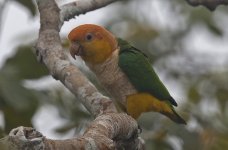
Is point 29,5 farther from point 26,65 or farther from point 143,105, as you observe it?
point 143,105

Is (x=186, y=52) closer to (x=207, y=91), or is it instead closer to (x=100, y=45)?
(x=207, y=91)

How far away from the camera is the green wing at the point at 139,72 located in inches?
132

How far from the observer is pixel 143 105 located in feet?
10.9

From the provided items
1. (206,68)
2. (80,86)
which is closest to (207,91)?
(206,68)

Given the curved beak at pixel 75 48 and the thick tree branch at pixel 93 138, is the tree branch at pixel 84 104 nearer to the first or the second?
the thick tree branch at pixel 93 138

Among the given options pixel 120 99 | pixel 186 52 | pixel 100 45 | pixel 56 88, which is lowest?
pixel 186 52

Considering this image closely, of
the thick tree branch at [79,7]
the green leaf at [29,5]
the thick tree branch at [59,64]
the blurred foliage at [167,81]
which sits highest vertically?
the thick tree branch at [79,7]

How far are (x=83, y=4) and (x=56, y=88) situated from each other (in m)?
1.20

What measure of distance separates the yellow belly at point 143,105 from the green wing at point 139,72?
3cm

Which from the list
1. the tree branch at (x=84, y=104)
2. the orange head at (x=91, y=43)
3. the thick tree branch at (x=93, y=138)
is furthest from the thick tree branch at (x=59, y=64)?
the orange head at (x=91, y=43)

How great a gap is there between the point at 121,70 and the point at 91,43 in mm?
222

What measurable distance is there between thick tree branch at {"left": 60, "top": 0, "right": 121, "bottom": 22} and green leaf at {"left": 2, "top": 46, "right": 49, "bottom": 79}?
2.17 ft

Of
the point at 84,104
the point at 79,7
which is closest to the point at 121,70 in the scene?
the point at 79,7

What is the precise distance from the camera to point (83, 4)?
286 centimetres
